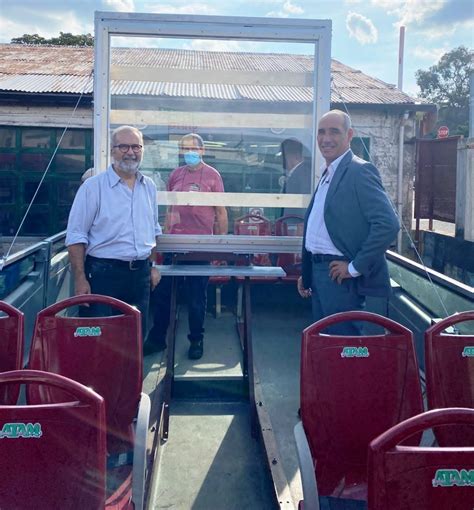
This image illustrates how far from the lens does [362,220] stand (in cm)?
283

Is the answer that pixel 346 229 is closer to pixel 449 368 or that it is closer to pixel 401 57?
pixel 449 368

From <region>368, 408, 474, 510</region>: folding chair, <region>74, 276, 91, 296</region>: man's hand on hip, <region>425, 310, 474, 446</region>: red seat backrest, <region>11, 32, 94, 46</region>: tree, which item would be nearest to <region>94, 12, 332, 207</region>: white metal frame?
<region>74, 276, 91, 296</region>: man's hand on hip

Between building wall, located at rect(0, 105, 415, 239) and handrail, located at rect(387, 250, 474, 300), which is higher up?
building wall, located at rect(0, 105, 415, 239)

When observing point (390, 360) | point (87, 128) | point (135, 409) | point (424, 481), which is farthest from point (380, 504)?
point (87, 128)

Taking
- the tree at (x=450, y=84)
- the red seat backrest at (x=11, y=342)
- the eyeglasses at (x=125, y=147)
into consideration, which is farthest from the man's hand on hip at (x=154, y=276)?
the tree at (x=450, y=84)

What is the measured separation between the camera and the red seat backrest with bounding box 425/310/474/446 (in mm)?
2107

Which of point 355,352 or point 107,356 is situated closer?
point 355,352

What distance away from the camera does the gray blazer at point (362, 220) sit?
8.95 ft

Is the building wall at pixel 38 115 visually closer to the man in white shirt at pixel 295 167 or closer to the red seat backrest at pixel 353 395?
the man in white shirt at pixel 295 167

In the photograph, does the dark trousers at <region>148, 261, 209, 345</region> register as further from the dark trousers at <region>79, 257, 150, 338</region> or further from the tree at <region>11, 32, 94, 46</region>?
the tree at <region>11, 32, 94, 46</region>

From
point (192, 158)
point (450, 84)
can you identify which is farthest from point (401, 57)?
point (450, 84)

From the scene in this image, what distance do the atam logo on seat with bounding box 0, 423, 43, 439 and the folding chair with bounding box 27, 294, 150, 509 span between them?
2.76 ft

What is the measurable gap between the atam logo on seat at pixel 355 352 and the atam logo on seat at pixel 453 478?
31.1 inches

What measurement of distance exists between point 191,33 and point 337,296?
6.59ft
